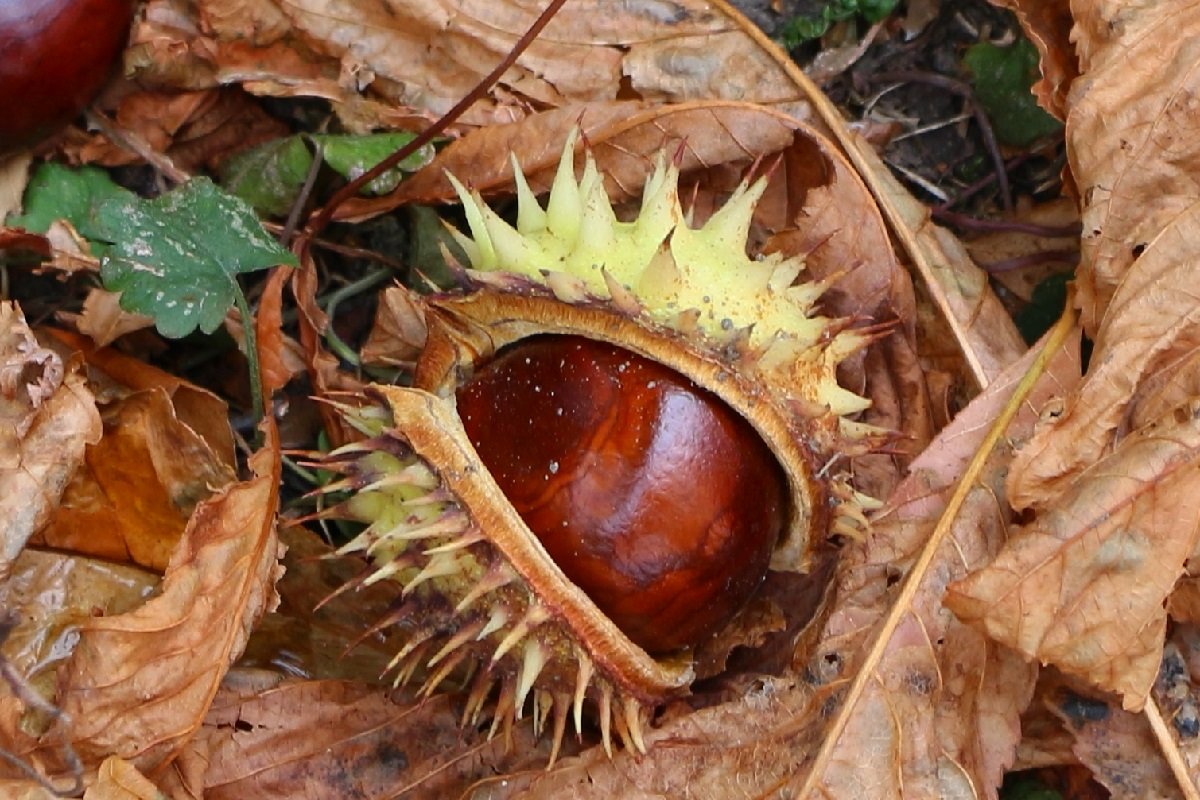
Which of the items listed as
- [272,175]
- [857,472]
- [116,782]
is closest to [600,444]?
[857,472]

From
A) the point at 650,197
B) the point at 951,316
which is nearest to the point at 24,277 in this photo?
the point at 650,197

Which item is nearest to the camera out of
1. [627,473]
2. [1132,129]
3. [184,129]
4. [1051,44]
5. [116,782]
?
[627,473]

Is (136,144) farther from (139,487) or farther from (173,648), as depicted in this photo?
(173,648)

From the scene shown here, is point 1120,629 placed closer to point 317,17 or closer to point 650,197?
point 650,197

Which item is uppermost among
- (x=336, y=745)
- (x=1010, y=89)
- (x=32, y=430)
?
(x=1010, y=89)

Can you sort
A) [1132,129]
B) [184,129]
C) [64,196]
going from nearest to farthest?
[1132,129]
[64,196]
[184,129]

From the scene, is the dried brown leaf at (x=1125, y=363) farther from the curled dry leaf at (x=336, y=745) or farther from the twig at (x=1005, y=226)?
the curled dry leaf at (x=336, y=745)

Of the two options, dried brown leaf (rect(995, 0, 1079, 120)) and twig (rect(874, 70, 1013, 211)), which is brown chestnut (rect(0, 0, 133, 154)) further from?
dried brown leaf (rect(995, 0, 1079, 120))
